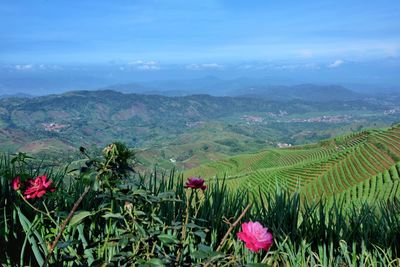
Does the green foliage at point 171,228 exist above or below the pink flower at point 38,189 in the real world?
below

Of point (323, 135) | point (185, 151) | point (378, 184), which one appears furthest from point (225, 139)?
point (378, 184)

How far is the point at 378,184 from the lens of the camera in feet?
73.0

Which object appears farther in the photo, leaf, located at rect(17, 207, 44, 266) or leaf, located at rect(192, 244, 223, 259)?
leaf, located at rect(17, 207, 44, 266)

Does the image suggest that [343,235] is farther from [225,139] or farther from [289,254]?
[225,139]

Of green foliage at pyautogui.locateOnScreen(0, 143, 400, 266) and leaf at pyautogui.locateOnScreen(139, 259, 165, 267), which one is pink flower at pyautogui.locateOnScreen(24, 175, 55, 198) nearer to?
green foliage at pyautogui.locateOnScreen(0, 143, 400, 266)

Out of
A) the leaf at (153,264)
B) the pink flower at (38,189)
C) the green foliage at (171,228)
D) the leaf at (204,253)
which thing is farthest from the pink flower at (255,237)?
the pink flower at (38,189)

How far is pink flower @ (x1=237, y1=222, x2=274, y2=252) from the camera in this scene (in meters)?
1.62

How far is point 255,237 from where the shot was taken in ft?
5.44

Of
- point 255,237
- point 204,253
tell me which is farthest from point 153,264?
point 255,237

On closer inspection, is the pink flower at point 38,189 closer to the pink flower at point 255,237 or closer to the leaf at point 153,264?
the leaf at point 153,264

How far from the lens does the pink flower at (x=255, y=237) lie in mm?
1623

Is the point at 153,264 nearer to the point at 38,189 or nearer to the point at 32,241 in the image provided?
the point at 38,189

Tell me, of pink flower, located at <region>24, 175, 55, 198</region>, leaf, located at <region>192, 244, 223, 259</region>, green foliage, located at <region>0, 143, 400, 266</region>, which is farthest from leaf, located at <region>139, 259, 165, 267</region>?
pink flower, located at <region>24, 175, 55, 198</region>

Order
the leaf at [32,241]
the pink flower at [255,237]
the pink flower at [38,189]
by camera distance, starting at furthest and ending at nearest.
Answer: the leaf at [32,241], the pink flower at [38,189], the pink flower at [255,237]
